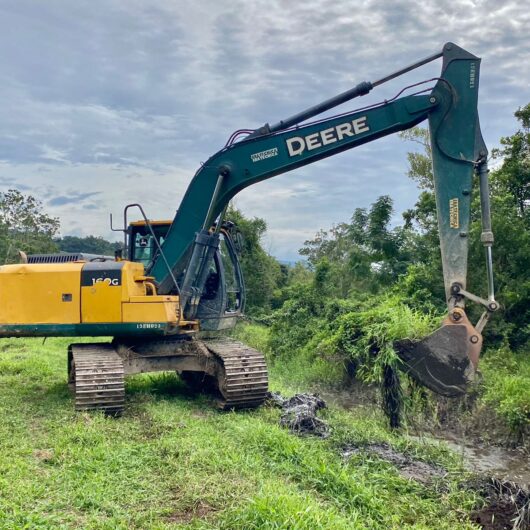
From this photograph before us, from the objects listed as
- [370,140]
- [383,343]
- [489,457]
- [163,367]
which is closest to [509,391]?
[489,457]

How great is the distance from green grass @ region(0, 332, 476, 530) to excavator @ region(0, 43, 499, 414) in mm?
754

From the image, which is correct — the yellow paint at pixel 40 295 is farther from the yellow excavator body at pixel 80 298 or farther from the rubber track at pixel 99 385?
the rubber track at pixel 99 385

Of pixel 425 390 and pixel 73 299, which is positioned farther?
pixel 425 390

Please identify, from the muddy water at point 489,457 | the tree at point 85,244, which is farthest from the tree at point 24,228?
the muddy water at point 489,457

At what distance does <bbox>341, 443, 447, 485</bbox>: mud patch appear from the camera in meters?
5.12

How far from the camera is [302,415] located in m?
6.57

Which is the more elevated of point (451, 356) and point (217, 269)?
point (217, 269)

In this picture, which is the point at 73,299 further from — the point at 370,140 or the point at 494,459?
the point at 494,459

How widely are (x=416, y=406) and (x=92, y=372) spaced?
13.3 feet

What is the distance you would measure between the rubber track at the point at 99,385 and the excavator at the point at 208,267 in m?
0.01

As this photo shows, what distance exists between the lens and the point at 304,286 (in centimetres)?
1529

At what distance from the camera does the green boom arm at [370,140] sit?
6.15 m

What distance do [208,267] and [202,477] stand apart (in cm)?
350

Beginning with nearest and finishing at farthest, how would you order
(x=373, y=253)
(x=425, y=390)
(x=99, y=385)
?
(x=99, y=385), (x=425, y=390), (x=373, y=253)
